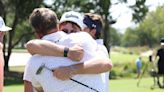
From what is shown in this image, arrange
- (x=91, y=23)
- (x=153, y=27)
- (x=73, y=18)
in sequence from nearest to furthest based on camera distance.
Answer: (x=73, y=18) < (x=91, y=23) < (x=153, y=27)

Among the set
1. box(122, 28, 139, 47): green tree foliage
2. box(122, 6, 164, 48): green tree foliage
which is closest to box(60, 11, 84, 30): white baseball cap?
box(122, 6, 164, 48): green tree foliage

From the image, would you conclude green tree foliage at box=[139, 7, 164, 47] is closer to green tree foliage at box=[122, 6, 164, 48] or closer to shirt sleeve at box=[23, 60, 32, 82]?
green tree foliage at box=[122, 6, 164, 48]

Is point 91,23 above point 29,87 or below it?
above

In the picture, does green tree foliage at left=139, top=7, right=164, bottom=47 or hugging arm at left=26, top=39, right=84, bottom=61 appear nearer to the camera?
hugging arm at left=26, top=39, right=84, bottom=61

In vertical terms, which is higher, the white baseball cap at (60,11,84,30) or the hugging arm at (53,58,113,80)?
the white baseball cap at (60,11,84,30)

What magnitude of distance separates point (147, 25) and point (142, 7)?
83.7 meters

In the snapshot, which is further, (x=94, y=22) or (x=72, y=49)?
(x=94, y=22)

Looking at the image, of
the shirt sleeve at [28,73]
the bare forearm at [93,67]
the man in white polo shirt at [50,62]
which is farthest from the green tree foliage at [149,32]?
the shirt sleeve at [28,73]

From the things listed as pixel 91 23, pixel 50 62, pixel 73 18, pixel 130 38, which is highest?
pixel 73 18

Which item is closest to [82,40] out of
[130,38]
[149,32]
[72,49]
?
[72,49]

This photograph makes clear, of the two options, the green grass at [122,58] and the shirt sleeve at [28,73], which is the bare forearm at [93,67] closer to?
the shirt sleeve at [28,73]

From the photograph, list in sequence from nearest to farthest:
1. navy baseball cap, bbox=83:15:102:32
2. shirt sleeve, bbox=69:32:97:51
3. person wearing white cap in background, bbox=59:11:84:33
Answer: shirt sleeve, bbox=69:32:97:51
person wearing white cap in background, bbox=59:11:84:33
navy baseball cap, bbox=83:15:102:32

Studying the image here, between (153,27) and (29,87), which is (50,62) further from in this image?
(153,27)

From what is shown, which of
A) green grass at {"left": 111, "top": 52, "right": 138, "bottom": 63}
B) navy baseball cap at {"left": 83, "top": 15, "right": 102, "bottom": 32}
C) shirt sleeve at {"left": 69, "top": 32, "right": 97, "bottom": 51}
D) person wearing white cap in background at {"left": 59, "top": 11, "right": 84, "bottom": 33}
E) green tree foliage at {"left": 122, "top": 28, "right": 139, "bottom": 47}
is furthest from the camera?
green tree foliage at {"left": 122, "top": 28, "right": 139, "bottom": 47}
